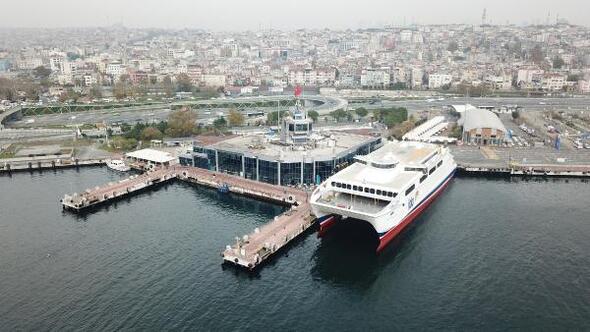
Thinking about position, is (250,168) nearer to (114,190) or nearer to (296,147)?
(296,147)

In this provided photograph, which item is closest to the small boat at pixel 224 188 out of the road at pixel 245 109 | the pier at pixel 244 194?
the pier at pixel 244 194

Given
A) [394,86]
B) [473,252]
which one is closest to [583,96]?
[394,86]

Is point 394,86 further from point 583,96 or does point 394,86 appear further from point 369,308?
point 369,308

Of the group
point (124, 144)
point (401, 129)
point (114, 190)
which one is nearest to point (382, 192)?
point (114, 190)

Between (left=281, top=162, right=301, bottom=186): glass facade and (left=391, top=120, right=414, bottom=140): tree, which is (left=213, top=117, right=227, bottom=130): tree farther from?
(left=281, top=162, right=301, bottom=186): glass facade

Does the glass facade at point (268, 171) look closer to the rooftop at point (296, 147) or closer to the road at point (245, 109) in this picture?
the rooftop at point (296, 147)

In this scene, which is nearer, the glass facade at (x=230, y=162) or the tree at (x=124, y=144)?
the glass facade at (x=230, y=162)
